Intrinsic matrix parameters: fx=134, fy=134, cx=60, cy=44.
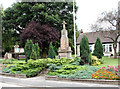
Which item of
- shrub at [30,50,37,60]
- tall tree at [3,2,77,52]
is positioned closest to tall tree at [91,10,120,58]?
tall tree at [3,2,77,52]

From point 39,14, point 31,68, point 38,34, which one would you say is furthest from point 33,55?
point 39,14

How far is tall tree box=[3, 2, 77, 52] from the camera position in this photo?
26.0 m

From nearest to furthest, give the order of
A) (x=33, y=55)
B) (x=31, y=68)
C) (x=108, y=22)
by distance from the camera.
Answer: (x=31, y=68)
(x=33, y=55)
(x=108, y=22)

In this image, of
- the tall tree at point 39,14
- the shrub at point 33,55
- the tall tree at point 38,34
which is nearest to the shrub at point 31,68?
the shrub at point 33,55

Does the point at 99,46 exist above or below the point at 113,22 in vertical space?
below

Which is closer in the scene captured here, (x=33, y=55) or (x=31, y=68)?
(x=31, y=68)

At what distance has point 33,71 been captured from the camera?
36.9ft

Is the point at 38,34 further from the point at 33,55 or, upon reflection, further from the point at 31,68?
the point at 31,68

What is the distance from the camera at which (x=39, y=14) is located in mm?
27188

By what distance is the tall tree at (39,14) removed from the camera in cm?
2602

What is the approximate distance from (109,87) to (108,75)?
1.42 metres

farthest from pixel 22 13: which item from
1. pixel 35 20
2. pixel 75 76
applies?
pixel 75 76

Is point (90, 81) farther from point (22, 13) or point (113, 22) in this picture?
point (22, 13)

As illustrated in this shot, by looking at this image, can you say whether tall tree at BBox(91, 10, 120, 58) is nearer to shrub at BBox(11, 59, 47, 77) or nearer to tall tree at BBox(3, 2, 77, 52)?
tall tree at BBox(3, 2, 77, 52)
